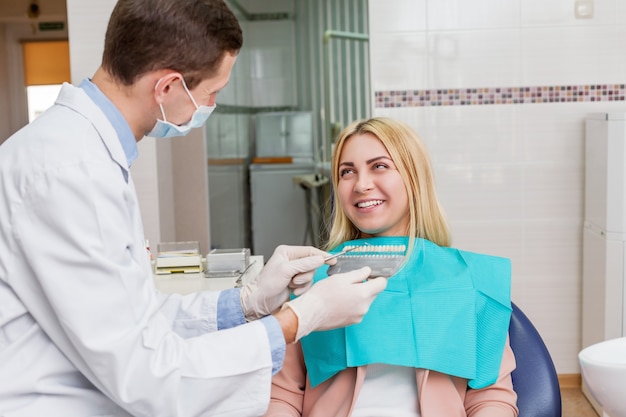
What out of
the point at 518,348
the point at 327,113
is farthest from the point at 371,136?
the point at 327,113

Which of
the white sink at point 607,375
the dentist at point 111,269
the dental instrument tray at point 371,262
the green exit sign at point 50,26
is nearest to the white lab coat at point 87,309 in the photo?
the dentist at point 111,269

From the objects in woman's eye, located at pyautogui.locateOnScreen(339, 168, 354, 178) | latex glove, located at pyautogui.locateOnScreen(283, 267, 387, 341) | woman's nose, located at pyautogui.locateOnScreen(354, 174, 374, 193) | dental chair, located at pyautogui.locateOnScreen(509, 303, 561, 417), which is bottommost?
dental chair, located at pyautogui.locateOnScreen(509, 303, 561, 417)

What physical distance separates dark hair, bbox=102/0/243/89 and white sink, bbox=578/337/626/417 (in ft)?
2.70

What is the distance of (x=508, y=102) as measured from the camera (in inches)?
138

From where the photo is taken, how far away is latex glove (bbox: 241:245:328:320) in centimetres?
176

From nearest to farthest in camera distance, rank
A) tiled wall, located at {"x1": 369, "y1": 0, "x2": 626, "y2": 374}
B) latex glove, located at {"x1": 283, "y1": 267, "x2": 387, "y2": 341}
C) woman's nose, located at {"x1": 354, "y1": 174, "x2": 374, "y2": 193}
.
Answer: latex glove, located at {"x1": 283, "y1": 267, "x2": 387, "y2": 341}
woman's nose, located at {"x1": 354, "y1": 174, "x2": 374, "y2": 193}
tiled wall, located at {"x1": 369, "y1": 0, "x2": 626, "y2": 374}

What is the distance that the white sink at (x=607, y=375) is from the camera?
116 centimetres

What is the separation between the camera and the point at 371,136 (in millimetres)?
1921

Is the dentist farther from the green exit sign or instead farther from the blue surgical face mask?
the green exit sign

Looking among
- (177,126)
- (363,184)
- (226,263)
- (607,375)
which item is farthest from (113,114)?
(226,263)

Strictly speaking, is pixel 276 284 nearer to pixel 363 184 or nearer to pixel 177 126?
pixel 363 184

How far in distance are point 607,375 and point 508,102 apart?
248cm

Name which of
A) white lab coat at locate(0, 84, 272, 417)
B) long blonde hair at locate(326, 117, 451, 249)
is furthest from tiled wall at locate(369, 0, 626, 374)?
white lab coat at locate(0, 84, 272, 417)

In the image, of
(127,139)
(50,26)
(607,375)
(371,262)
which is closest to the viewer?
(607,375)
